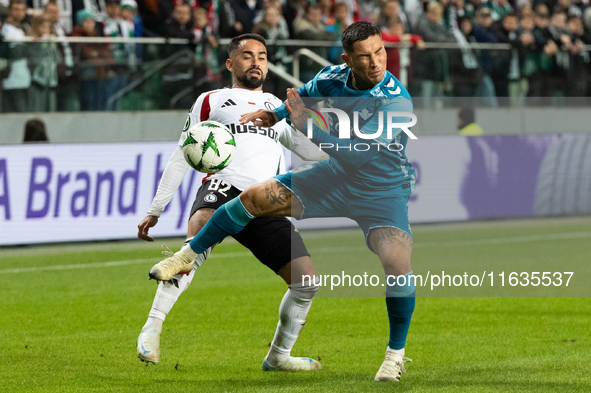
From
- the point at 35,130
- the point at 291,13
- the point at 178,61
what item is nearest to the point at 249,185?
the point at 35,130

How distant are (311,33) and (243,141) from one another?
926 centimetres

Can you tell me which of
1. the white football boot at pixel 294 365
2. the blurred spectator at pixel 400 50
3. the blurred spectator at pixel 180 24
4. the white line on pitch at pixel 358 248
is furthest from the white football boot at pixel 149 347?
the blurred spectator at pixel 400 50

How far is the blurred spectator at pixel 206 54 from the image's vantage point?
13.9 meters

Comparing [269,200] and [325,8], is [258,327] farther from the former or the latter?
[325,8]

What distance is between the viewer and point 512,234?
14.1 metres

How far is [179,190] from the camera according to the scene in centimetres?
1276

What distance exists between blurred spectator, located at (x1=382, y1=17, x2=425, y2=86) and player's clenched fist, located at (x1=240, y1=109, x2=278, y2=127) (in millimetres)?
9767

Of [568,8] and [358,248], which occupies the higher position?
[568,8]

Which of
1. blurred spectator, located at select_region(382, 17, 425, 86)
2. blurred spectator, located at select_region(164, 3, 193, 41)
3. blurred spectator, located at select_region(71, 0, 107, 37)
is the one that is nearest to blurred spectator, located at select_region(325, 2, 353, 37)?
blurred spectator, located at select_region(382, 17, 425, 86)

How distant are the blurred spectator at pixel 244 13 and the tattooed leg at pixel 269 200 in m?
9.57

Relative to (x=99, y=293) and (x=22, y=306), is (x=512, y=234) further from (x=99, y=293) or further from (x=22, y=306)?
(x=22, y=306)

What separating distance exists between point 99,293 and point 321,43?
7.12 m

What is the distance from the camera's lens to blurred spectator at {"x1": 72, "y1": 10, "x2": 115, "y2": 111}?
43.1ft

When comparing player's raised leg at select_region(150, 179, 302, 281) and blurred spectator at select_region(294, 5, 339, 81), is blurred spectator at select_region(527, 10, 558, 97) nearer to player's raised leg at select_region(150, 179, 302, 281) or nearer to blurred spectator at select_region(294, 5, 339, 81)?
blurred spectator at select_region(294, 5, 339, 81)
